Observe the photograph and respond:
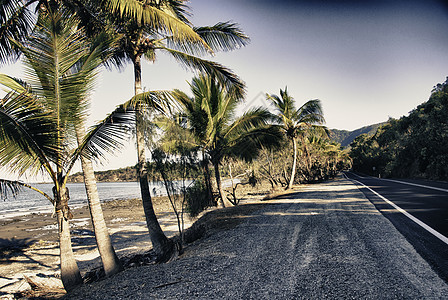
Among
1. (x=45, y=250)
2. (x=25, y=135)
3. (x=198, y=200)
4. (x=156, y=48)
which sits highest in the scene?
(x=156, y=48)

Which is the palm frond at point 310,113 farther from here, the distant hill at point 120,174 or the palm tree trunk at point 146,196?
the palm tree trunk at point 146,196

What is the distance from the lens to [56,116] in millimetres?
4637

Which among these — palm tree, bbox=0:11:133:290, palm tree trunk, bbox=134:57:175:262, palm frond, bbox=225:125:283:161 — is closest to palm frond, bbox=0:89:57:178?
palm tree, bbox=0:11:133:290

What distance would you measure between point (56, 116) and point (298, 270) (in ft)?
15.8

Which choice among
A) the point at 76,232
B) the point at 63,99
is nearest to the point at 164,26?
the point at 63,99

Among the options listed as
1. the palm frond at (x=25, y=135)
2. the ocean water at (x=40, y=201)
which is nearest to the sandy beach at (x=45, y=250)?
the ocean water at (x=40, y=201)

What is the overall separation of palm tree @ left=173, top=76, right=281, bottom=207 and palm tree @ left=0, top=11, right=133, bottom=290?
5794mm

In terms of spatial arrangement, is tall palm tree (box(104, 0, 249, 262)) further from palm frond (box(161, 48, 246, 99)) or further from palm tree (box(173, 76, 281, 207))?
palm tree (box(173, 76, 281, 207))

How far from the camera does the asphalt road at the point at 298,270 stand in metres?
2.82

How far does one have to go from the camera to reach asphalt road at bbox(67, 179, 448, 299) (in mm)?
2816

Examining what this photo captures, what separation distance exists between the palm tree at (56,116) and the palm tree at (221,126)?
5.79m

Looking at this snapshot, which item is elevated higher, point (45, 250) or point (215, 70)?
point (215, 70)

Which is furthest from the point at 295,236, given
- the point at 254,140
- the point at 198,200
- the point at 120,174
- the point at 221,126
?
the point at 120,174

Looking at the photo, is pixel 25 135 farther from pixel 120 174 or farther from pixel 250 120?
pixel 120 174
